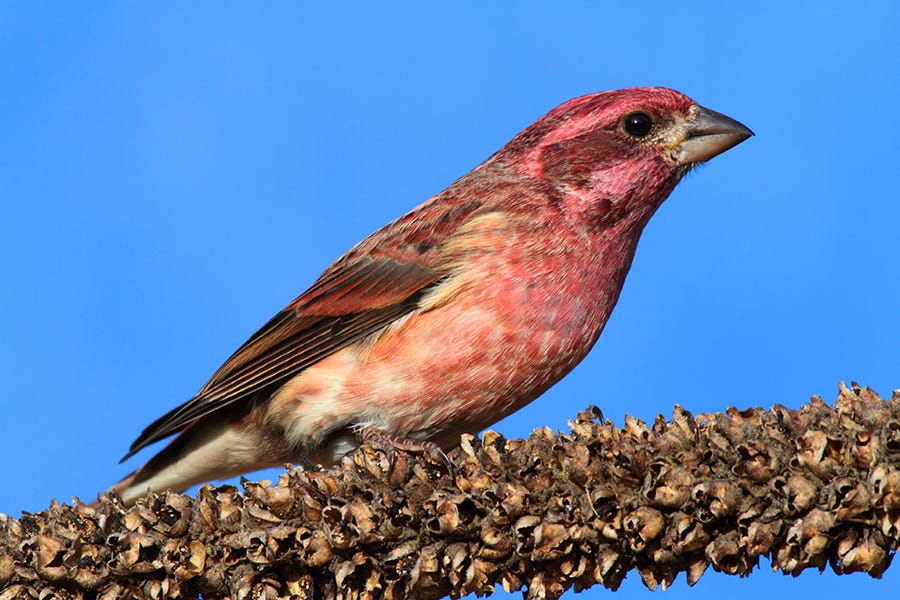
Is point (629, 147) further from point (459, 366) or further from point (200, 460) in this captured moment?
point (200, 460)

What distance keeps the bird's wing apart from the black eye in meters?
1.12

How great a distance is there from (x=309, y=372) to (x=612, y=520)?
3.07 meters

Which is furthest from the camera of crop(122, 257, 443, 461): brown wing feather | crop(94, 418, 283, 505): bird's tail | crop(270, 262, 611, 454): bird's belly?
crop(94, 418, 283, 505): bird's tail

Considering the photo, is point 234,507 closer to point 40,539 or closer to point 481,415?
point 40,539

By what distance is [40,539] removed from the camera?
4539mm

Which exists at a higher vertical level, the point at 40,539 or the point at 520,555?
the point at 40,539

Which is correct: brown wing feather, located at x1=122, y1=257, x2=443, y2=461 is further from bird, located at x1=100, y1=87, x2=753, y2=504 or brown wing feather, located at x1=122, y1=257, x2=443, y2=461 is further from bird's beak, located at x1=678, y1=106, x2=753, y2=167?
bird's beak, located at x1=678, y1=106, x2=753, y2=167

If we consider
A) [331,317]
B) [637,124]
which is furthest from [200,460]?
[637,124]

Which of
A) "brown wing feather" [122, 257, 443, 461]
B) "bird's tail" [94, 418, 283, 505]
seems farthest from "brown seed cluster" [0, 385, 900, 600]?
"bird's tail" [94, 418, 283, 505]

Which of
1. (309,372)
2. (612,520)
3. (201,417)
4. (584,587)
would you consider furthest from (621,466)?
(201,417)

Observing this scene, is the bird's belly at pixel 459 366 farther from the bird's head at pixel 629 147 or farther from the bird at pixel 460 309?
the bird's head at pixel 629 147

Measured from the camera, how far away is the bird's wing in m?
6.84

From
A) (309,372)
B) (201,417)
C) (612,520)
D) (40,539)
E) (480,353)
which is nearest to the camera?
(612,520)

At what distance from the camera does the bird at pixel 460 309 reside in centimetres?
632
